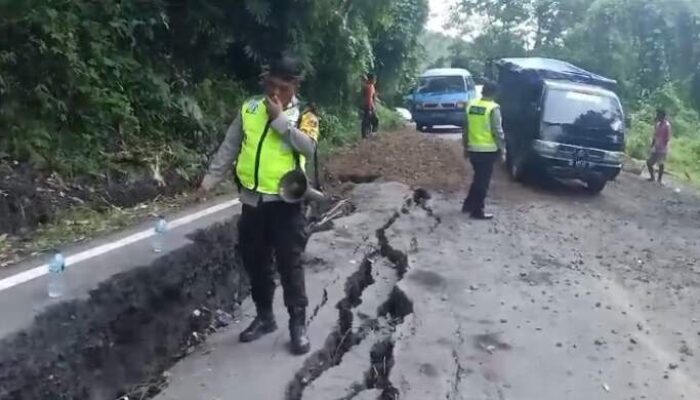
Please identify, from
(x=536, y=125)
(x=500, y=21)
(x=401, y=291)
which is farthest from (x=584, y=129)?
(x=500, y=21)

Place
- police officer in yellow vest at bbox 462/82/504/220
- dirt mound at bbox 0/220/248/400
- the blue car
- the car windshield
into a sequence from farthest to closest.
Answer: the car windshield, the blue car, police officer in yellow vest at bbox 462/82/504/220, dirt mound at bbox 0/220/248/400

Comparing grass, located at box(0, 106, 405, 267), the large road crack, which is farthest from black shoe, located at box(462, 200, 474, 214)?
grass, located at box(0, 106, 405, 267)

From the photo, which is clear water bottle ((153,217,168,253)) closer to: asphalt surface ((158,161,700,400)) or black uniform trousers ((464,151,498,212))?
asphalt surface ((158,161,700,400))

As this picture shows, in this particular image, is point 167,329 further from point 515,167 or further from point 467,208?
point 515,167

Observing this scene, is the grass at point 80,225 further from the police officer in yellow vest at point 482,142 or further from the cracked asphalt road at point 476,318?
the police officer in yellow vest at point 482,142

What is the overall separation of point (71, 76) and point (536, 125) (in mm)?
7494

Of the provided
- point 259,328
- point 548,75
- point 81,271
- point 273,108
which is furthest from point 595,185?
point 81,271

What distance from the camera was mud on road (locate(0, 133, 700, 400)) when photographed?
425 centimetres

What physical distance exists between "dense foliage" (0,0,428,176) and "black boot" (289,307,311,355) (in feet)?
11.5

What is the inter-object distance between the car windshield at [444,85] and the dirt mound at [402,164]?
7.62 m

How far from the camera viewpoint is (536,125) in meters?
12.6

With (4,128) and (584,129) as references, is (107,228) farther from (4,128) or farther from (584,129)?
(584,129)

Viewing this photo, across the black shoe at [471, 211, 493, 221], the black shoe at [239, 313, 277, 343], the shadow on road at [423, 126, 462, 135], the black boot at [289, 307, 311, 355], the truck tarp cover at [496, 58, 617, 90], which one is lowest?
the shadow on road at [423, 126, 462, 135]

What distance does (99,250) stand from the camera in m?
5.38
